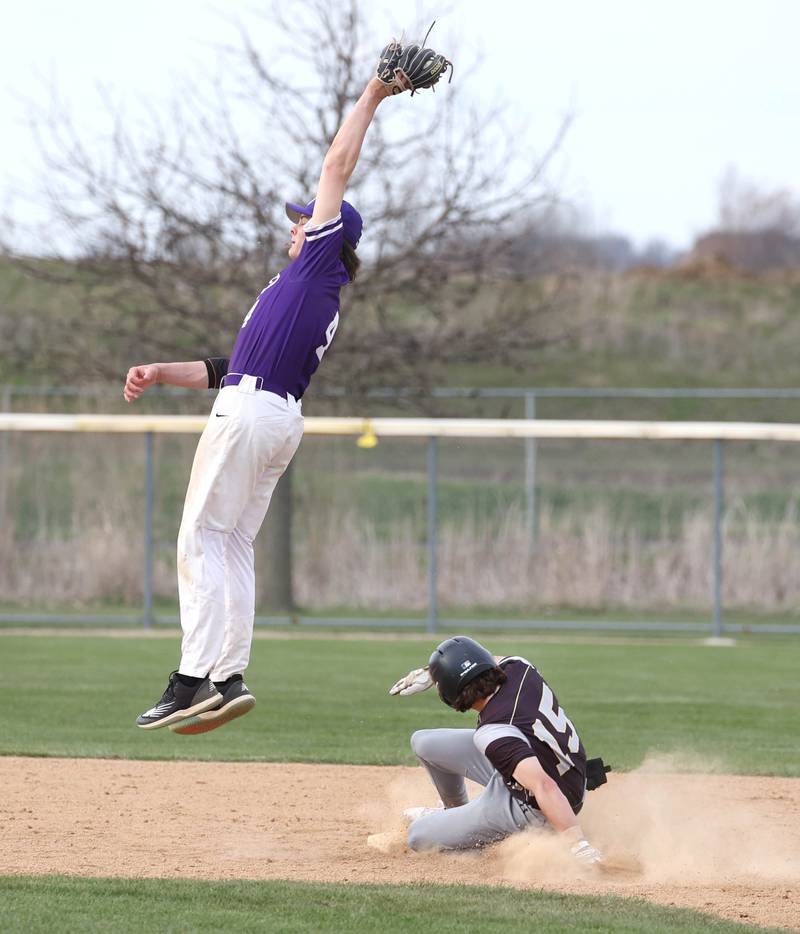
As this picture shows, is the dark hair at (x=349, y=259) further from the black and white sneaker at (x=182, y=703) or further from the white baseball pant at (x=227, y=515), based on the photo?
the black and white sneaker at (x=182, y=703)

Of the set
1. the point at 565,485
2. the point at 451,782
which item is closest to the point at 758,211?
the point at 565,485

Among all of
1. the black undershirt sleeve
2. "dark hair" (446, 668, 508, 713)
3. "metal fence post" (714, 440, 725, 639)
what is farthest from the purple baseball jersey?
"metal fence post" (714, 440, 725, 639)

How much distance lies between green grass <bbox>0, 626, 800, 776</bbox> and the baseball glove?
4.85 metres

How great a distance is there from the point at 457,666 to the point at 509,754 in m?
0.44

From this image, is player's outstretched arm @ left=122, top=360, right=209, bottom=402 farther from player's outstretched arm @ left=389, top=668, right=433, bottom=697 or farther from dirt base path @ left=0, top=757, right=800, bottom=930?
dirt base path @ left=0, top=757, right=800, bottom=930

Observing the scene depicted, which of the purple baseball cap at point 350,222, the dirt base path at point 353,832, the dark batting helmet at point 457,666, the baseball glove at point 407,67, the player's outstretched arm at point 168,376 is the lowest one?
the dirt base path at point 353,832

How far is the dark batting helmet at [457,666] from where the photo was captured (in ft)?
21.5

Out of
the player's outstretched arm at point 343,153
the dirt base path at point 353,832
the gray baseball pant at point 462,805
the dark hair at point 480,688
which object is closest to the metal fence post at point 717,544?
the dirt base path at point 353,832

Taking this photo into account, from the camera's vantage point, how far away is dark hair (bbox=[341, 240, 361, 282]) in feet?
22.4

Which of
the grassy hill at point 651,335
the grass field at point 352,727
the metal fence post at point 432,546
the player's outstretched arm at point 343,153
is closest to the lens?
the grass field at point 352,727

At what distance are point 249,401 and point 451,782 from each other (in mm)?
2156

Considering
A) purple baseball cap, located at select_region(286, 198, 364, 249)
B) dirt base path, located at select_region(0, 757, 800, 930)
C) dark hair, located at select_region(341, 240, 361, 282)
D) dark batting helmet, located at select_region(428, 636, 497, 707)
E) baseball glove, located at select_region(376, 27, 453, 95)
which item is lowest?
dirt base path, located at select_region(0, 757, 800, 930)

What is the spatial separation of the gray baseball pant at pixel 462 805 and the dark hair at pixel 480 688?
417 mm

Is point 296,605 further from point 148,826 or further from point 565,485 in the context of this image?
point 148,826
